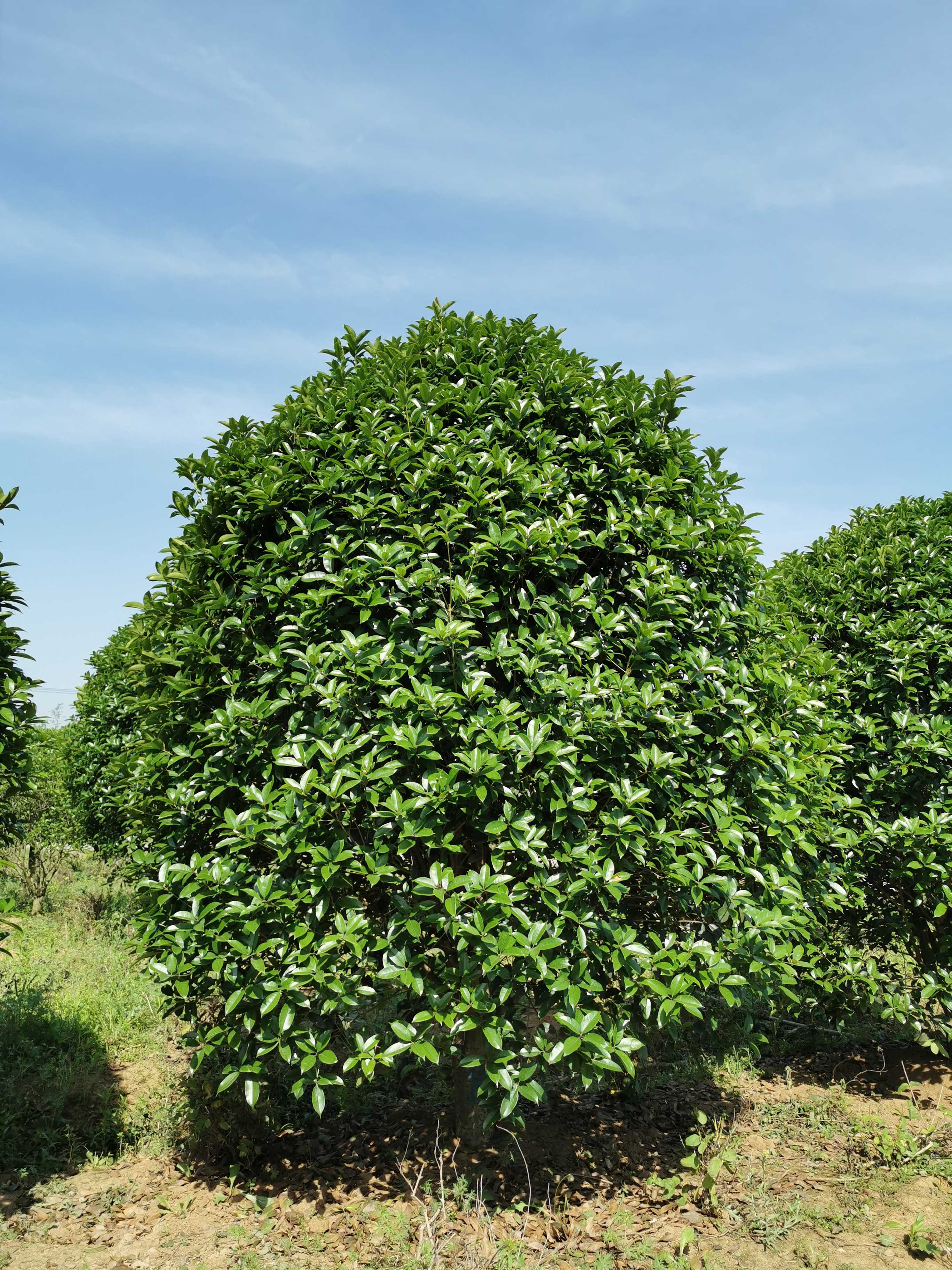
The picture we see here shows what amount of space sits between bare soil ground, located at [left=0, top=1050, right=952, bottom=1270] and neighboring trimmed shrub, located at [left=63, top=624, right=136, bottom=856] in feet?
21.9

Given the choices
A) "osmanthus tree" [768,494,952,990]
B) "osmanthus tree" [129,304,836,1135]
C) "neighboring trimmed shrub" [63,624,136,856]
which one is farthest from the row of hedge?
"neighboring trimmed shrub" [63,624,136,856]

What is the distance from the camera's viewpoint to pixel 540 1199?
4.71 metres

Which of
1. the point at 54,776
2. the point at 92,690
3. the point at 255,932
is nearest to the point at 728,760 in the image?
the point at 255,932

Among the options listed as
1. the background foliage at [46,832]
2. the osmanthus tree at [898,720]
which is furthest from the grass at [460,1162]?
the background foliage at [46,832]

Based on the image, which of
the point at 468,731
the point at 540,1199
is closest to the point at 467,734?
the point at 468,731

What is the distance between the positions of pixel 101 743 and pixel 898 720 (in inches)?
401

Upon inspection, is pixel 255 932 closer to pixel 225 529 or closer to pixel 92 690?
pixel 225 529

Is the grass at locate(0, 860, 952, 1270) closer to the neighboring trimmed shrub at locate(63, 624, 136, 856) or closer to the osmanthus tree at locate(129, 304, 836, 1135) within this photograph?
the osmanthus tree at locate(129, 304, 836, 1135)

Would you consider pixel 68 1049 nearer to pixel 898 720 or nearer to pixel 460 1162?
pixel 460 1162

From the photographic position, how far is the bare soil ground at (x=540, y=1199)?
432cm

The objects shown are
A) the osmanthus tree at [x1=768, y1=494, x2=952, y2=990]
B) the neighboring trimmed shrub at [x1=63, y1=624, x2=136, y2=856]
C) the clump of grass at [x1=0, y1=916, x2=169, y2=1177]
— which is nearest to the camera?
the clump of grass at [x1=0, y1=916, x2=169, y2=1177]

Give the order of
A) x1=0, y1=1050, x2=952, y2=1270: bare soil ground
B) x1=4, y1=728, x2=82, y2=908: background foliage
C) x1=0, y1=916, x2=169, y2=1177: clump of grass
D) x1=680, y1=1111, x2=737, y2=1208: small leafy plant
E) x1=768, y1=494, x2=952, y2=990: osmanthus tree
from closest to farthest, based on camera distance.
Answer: x1=0, y1=1050, x2=952, y2=1270: bare soil ground < x1=680, y1=1111, x2=737, y2=1208: small leafy plant < x1=0, y1=916, x2=169, y2=1177: clump of grass < x1=768, y1=494, x2=952, y2=990: osmanthus tree < x1=4, y1=728, x2=82, y2=908: background foliage

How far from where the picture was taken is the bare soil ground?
14.2 feet

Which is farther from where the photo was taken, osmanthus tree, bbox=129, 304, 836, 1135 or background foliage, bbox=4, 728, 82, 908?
background foliage, bbox=4, 728, 82, 908
